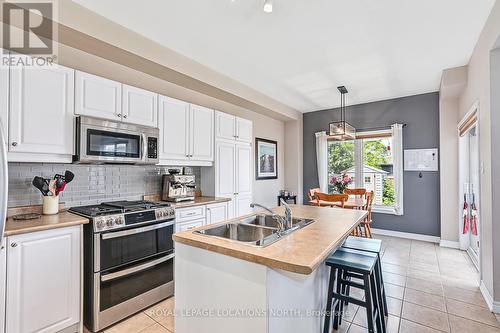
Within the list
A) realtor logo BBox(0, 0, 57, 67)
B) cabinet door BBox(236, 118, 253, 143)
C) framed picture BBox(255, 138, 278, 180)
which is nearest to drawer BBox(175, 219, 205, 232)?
cabinet door BBox(236, 118, 253, 143)

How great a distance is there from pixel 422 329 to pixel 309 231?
139 cm

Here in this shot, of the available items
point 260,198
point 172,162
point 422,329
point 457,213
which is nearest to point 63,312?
point 172,162

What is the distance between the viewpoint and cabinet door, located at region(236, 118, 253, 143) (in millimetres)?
3955

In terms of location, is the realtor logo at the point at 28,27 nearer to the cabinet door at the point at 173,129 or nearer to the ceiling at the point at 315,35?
the ceiling at the point at 315,35

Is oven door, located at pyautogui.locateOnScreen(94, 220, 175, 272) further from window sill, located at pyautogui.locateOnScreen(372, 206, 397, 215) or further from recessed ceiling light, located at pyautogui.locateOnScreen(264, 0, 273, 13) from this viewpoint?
window sill, located at pyautogui.locateOnScreen(372, 206, 397, 215)

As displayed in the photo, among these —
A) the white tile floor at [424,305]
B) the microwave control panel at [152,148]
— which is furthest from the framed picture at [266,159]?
the white tile floor at [424,305]

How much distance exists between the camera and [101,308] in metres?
2.00

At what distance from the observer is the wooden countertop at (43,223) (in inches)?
64.6

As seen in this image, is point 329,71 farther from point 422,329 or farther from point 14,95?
point 14,95

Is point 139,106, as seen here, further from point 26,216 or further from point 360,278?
point 360,278

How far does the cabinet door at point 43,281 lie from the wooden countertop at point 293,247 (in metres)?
1.02

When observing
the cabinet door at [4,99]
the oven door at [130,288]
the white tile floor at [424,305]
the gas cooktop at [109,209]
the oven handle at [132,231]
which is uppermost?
the cabinet door at [4,99]

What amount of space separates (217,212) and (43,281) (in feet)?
6.11

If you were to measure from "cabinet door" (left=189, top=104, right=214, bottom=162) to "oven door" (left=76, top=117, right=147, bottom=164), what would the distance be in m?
0.73
